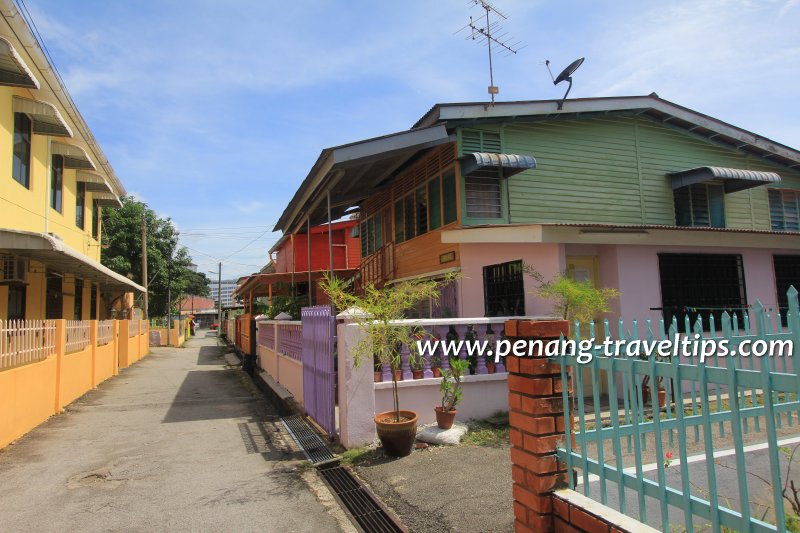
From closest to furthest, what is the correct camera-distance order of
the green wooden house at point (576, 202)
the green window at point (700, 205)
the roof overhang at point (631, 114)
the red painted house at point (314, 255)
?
1. the green wooden house at point (576, 202)
2. the roof overhang at point (631, 114)
3. the green window at point (700, 205)
4. the red painted house at point (314, 255)

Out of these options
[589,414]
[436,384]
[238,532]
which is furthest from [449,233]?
[238,532]

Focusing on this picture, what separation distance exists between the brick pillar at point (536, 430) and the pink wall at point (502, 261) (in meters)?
4.78

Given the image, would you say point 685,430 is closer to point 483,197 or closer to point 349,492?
point 349,492

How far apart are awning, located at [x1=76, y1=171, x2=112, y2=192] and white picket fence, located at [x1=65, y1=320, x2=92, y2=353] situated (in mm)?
6165

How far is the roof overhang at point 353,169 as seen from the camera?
322 inches

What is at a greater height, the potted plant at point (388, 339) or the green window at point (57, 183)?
the green window at point (57, 183)

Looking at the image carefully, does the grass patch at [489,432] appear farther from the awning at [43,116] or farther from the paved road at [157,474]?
the awning at [43,116]

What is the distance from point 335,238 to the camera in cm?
2145

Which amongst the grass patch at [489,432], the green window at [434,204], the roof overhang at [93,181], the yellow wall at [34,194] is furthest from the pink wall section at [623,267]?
the roof overhang at [93,181]

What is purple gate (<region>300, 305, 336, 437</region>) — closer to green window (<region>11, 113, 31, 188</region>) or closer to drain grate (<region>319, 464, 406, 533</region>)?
drain grate (<region>319, 464, 406, 533</region>)

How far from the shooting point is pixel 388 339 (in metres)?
5.91

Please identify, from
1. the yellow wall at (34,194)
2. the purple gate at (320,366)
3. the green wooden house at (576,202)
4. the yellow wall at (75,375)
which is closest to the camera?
the purple gate at (320,366)

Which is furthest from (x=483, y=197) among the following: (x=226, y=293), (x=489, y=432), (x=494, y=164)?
(x=226, y=293)

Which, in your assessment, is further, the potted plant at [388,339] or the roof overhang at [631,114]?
the roof overhang at [631,114]
